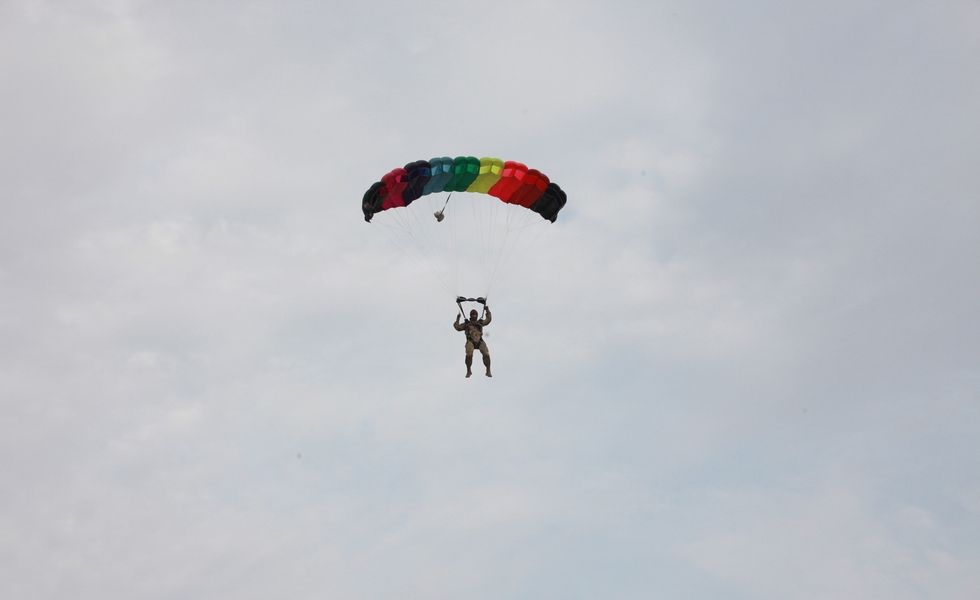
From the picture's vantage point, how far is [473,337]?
2634 centimetres

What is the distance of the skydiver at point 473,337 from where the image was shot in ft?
86.4

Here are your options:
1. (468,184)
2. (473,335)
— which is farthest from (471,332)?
(468,184)

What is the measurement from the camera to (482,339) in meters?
26.5

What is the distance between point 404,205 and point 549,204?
13.4 ft

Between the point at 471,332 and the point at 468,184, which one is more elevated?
the point at 468,184

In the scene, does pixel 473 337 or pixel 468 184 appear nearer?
pixel 473 337

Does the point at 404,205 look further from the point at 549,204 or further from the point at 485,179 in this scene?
the point at 549,204

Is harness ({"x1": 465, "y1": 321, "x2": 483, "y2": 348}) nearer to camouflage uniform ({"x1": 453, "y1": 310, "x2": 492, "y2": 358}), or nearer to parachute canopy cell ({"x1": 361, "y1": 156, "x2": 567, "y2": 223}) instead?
camouflage uniform ({"x1": 453, "y1": 310, "x2": 492, "y2": 358})

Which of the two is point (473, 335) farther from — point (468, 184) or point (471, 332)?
point (468, 184)

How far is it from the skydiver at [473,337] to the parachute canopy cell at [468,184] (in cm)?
351

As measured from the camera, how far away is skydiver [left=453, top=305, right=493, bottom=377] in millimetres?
26328

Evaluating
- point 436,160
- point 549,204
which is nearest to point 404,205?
point 436,160

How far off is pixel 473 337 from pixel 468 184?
432cm

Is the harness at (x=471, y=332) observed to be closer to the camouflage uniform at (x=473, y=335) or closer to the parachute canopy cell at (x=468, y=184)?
the camouflage uniform at (x=473, y=335)
